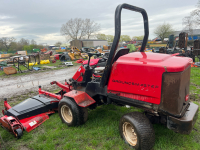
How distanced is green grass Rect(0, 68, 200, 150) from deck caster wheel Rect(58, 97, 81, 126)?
118 mm

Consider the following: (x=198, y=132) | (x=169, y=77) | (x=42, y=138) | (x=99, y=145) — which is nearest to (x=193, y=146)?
(x=198, y=132)

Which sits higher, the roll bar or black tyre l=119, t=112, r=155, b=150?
the roll bar

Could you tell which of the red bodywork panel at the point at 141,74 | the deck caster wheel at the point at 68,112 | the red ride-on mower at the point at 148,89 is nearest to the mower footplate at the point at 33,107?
the deck caster wheel at the point at 68,112

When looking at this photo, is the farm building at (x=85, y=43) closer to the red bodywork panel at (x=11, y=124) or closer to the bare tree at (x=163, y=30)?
the bare tree at (x=163, y=30)

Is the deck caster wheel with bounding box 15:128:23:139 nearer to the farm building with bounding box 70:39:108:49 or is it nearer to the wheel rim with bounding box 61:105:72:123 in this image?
the wheel rim with bounding box 61:105:72:123

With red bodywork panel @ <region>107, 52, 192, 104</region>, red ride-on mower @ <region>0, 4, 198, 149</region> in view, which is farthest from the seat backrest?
red bodywork panel @ <region>107, 52, 192, 104</region>

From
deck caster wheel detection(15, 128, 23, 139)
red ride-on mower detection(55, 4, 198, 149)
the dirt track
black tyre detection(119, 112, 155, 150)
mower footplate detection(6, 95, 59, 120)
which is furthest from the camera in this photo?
the dirt track

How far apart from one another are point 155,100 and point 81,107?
1.59 meters

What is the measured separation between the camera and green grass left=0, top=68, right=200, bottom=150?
268 cm

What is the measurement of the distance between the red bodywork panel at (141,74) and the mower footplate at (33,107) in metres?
1.89

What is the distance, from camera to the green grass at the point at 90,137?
2.68 m

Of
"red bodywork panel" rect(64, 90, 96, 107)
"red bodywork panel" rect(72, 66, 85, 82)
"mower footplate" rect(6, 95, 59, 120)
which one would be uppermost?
"red bodywork panel" rect(72, 66, 85, 82)

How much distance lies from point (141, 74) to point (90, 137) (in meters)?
1.59

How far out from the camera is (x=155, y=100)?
7.37ft
